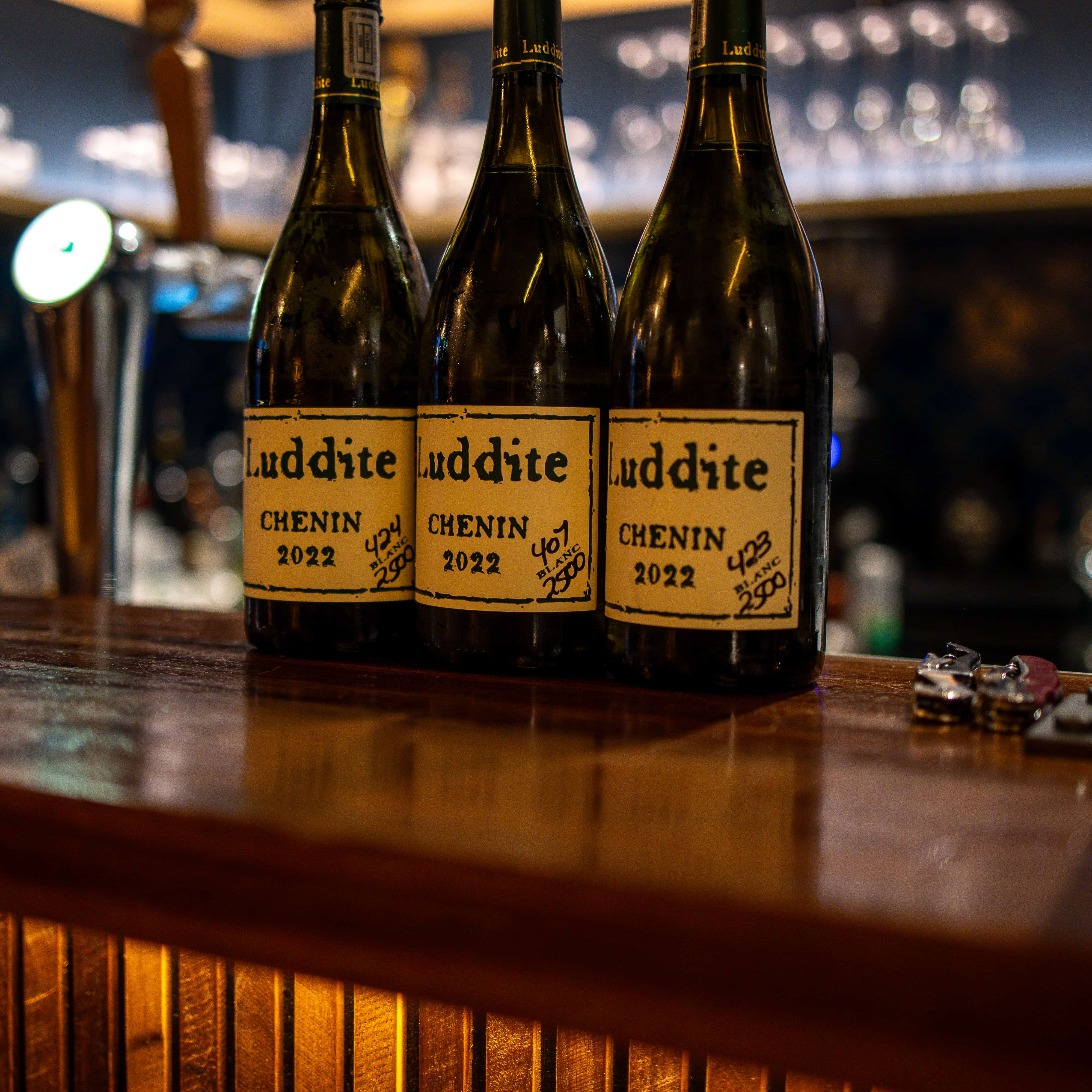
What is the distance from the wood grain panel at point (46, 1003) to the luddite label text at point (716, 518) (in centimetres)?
26

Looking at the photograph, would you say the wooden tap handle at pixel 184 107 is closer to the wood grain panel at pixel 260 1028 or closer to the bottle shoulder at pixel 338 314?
the bottle shoulder at pixel 338 314

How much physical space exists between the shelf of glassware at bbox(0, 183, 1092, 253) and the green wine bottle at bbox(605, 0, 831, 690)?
1521mm

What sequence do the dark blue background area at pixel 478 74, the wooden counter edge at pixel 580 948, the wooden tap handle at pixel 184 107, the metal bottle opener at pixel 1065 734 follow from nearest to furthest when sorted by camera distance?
the wooden counter edge at pixel 580 948
the metal bottle opener at pixel 1065 734
the wooden tap handle at pixel 184 107
the dark blue background area at pixel 478 74

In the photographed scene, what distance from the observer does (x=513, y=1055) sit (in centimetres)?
38

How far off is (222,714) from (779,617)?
0.20 m

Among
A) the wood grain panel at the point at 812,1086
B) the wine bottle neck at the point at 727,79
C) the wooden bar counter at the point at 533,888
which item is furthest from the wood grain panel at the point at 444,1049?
the wine bottle neck at the point at 727,79

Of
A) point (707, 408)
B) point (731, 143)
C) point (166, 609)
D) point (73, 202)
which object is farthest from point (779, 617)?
point (73, 202)

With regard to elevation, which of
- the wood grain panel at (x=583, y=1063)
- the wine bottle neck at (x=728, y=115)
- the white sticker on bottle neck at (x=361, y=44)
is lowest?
the wood grain panel at (x=583, y=1063)

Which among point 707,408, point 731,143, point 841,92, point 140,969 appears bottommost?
point 140,969

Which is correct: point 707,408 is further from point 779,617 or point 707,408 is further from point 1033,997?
point 1033,997

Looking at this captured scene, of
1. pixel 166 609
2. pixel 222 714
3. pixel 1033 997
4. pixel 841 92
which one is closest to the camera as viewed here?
pixel 1033 997

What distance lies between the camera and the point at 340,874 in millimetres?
257

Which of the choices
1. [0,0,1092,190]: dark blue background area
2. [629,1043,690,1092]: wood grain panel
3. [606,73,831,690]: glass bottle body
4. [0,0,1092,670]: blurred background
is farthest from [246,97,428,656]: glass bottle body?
[0,0,1092,190]: dark blue background area

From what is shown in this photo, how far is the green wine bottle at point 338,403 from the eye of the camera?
1.65 ft
